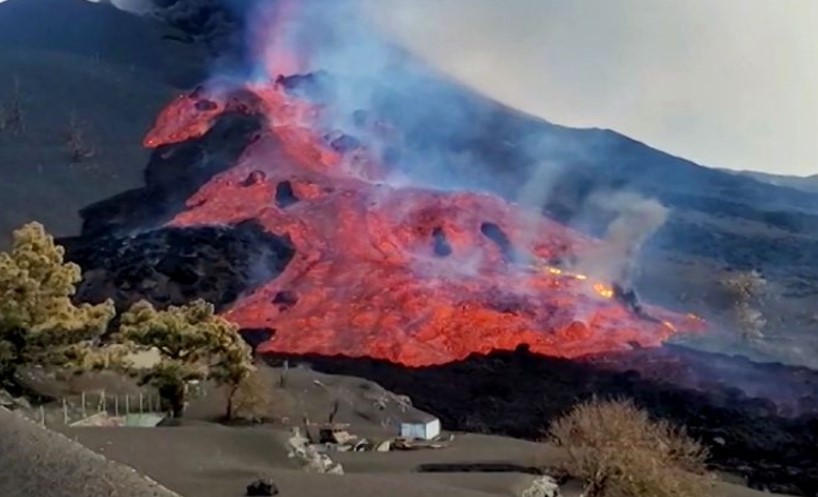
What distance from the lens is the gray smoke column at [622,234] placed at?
287 ft

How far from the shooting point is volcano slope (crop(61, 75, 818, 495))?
61500 millimetres

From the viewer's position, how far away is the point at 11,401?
3781cm

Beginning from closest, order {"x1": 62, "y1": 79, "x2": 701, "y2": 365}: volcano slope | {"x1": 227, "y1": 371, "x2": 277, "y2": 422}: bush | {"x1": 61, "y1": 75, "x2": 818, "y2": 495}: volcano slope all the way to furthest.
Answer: {"x1": 227, "y1": 371, "x2": 277, "y2": 422}: bush < {"x1": 61, "y1": 75, "x2": 818, "y2": 495}: volcano slope < {"x1": 62, "y1": 79, "x2": 701, "y2": 365}: volcano slope

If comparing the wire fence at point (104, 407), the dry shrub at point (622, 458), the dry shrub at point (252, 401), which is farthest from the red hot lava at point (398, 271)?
the dry shrub at point (622, 458)

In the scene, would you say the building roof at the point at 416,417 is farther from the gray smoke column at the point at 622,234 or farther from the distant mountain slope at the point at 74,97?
the distant mountain slope at the point at 74,97

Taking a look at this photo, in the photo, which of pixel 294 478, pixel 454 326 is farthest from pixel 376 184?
pixel 294 478

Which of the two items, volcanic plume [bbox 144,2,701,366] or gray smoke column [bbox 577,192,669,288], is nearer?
volcanic plume [bbox 144,2,701,366]

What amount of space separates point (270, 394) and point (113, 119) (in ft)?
228

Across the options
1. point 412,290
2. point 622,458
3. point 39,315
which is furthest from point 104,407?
→ point 412,290

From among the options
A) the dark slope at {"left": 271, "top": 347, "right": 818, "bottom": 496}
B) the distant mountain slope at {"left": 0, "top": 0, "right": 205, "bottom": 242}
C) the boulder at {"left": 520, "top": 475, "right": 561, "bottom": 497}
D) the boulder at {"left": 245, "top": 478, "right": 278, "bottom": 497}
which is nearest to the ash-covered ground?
the dark slope at {"left": 271, "top": 347, "right": 818, "bottom": 496}

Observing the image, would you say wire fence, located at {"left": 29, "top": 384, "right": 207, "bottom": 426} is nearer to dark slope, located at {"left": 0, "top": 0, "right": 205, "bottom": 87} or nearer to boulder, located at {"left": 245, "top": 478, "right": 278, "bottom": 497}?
boulder, located at {"left": 245, "top": 478, "right": 278, "bottom": 497}

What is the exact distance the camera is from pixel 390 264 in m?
79.9

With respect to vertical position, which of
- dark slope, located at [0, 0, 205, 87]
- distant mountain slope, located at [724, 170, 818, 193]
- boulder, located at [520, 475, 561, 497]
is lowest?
boulder, located at [520, 475, 561, 497]

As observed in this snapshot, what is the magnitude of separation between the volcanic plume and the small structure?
14498 millimetres
